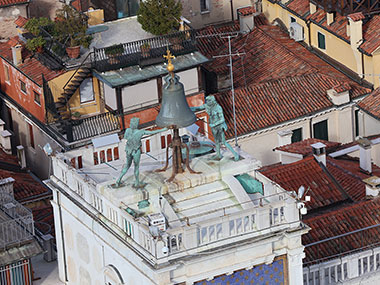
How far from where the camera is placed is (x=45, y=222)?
55.2 meters

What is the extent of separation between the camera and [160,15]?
7438 cm

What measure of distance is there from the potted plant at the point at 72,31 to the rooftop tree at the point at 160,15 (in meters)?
3.34

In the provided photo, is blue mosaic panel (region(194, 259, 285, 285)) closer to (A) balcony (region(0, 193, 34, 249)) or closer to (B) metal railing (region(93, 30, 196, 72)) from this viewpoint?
(A) balcony (region(0, 193, 34, 249))

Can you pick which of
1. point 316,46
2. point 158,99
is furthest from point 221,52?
point 158,99

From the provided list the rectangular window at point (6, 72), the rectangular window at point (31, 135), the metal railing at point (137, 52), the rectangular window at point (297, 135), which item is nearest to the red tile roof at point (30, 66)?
the rectangular window at point (6, 72)

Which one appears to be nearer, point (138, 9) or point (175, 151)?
point (175, 151)

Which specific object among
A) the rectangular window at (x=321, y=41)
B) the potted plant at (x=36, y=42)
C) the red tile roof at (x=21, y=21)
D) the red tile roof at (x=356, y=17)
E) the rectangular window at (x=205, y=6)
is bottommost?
the rectangular window at (x=321, y=41)

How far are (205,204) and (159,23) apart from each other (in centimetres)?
3147

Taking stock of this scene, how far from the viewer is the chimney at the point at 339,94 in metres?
76.2

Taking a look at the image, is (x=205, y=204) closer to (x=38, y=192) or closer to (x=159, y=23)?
(x=38, y=192)

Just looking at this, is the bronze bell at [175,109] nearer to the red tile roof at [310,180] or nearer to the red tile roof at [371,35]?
the red tile roof at [310,180]

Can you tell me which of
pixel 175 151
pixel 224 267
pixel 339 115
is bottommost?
pixel 339 115

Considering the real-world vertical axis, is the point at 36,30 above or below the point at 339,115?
above

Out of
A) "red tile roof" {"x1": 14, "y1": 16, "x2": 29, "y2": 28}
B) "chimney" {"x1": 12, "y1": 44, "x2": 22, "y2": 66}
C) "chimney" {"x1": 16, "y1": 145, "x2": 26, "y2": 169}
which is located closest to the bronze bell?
"chimney" {"x1": 16, "y1": 145, "x2": 26, "y2": 169}
